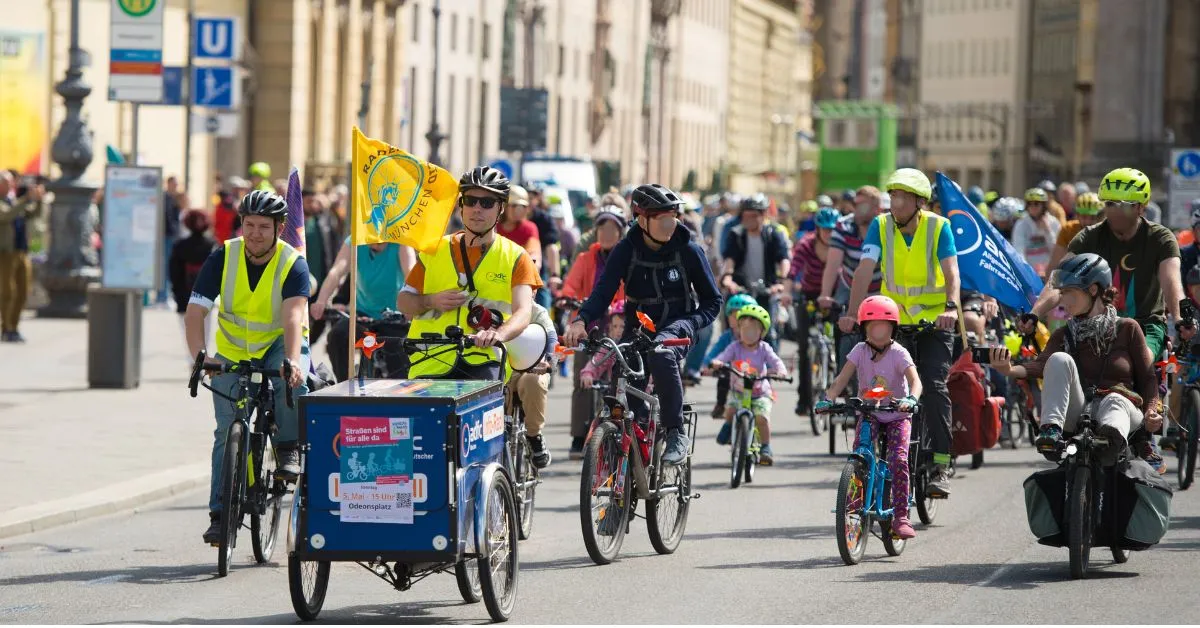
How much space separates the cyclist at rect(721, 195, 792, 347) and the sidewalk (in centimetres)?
451

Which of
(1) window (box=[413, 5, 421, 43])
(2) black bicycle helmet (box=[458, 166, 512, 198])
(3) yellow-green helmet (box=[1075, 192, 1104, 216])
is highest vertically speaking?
(1) window (box=[413, 5, 421, 43])

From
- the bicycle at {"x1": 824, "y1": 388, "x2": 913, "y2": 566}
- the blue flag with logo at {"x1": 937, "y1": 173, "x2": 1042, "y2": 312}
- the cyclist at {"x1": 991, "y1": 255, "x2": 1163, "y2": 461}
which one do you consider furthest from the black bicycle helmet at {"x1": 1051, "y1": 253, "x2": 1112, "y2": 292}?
the blue flag with logo at {"x1": 937, "y1": 173, "x2": 1042, "y2": 312}

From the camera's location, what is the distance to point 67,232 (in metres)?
28.7

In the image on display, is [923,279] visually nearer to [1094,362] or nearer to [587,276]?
[1094,362]

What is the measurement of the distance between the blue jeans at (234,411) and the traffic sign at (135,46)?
966cm

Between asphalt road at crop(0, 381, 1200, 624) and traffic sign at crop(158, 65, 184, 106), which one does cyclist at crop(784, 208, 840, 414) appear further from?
traffic sign at crop(158, 65, 184, 106)

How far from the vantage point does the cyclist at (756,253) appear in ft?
68.5

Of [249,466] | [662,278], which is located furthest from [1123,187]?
[249,466]

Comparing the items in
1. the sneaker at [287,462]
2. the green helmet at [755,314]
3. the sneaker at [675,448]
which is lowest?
the sneaker at [287,462]

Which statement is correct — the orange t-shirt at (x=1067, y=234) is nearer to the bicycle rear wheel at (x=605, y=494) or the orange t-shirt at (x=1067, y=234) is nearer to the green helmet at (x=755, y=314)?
the green helmet at (x=755, y=314)

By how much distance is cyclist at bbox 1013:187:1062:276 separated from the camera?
23844mm

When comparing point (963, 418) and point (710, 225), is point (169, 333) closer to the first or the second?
point (710, 225)

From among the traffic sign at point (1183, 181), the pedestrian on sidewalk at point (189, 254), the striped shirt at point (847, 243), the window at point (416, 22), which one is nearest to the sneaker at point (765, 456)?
the striped shirt at point (847, 243)

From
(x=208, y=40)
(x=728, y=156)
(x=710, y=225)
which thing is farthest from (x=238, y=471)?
(x=728, y=156)
